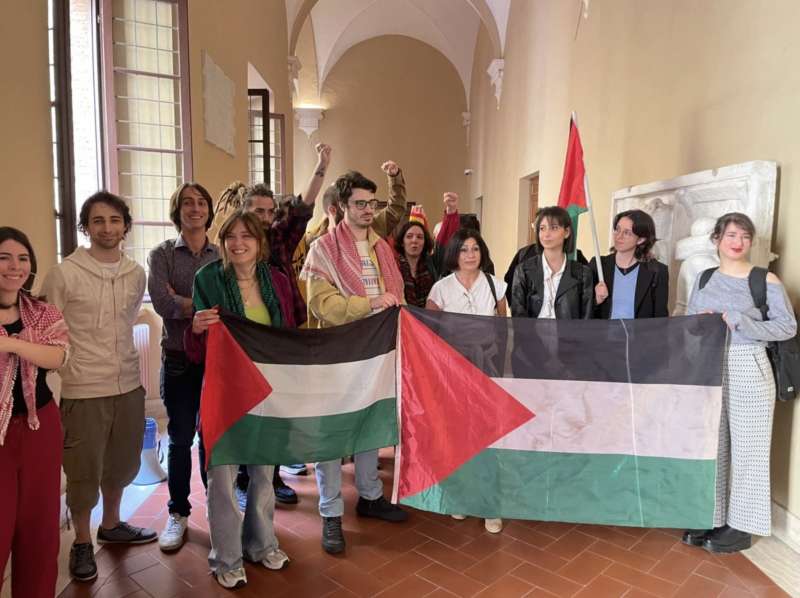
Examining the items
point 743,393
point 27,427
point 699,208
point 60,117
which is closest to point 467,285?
point 743,393

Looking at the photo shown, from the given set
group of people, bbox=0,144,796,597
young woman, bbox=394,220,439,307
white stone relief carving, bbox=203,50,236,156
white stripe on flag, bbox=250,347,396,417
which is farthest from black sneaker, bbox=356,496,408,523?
white stone relief carving, bbox=203,50,236,156

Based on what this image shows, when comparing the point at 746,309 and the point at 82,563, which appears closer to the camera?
the point at 82,563

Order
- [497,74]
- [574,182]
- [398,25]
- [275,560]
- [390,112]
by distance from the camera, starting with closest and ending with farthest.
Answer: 1. [275,560]
2. [574,182]
3. [497,74]
4. [398,25]
5. [390,112]

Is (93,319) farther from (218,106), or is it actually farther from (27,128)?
(218,106)

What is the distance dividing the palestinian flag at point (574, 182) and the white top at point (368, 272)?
1.28 metres

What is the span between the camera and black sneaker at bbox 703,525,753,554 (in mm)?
2732

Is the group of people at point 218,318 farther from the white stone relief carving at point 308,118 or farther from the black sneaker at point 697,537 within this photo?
the white stone relief carving at point 308,118

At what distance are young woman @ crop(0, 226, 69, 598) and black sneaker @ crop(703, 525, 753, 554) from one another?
2.83 meters

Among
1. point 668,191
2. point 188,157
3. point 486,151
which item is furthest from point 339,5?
point 668,191

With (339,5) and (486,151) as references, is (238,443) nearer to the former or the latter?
(486,151)

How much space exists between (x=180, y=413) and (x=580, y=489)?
1.91 meters

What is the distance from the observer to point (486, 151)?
11.4 m

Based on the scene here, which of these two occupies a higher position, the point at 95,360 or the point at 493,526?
the point at 95,360

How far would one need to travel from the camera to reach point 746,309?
2.64 meters
